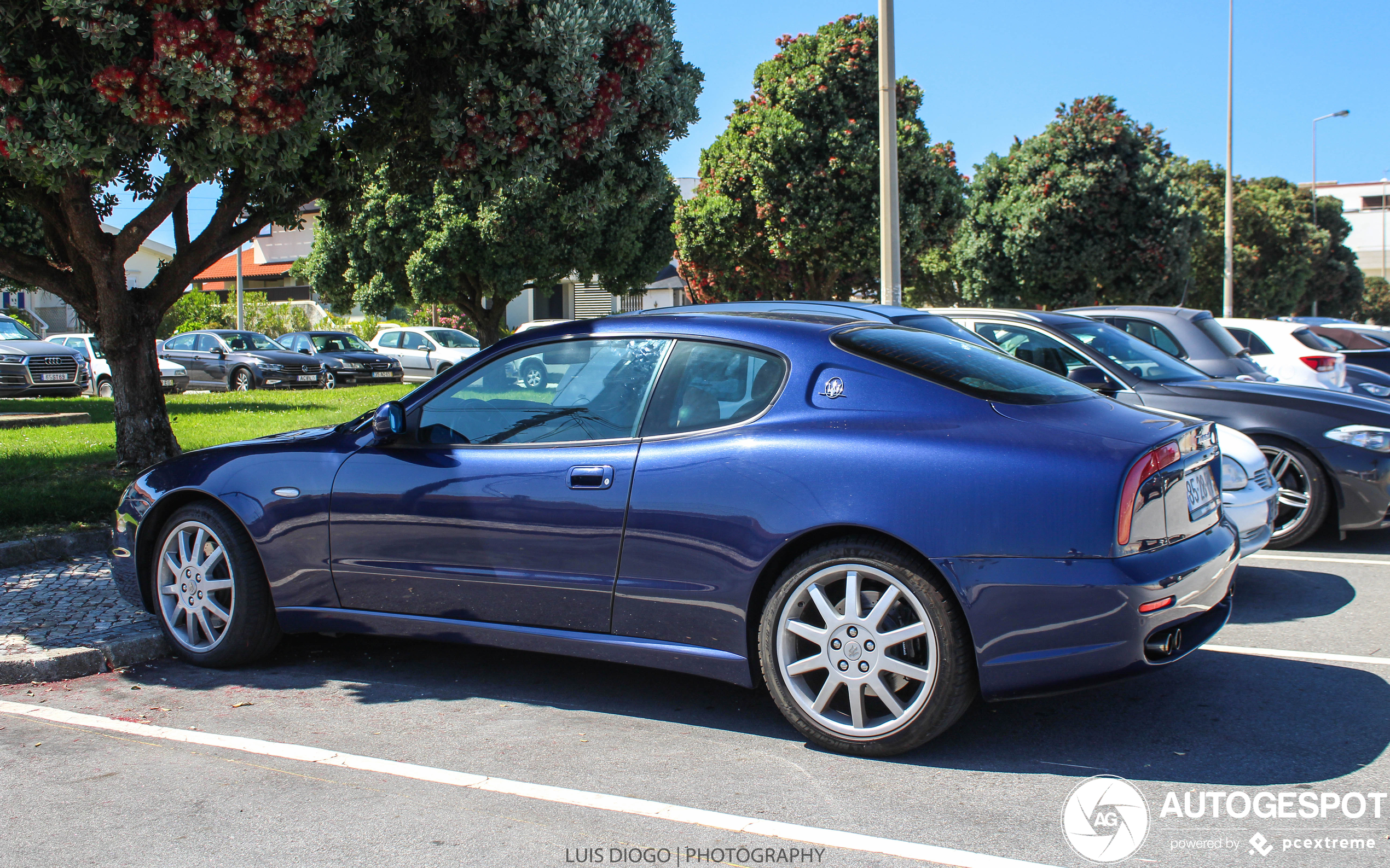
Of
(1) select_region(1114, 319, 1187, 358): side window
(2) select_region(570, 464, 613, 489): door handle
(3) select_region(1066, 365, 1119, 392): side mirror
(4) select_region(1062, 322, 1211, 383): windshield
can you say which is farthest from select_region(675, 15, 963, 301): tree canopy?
(2) select_region(570, 464, 613, 489): door handle

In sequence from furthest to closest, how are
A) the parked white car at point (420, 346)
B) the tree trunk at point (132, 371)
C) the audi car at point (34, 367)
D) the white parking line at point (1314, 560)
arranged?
the parked white car at point (420, 346), the audi car at point (34, 367), the tree trunk at point (132, 371), the white parking line at point (1314, 560)

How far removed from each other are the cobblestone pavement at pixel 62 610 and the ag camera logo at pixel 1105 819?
4305mm

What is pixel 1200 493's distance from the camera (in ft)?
12.9

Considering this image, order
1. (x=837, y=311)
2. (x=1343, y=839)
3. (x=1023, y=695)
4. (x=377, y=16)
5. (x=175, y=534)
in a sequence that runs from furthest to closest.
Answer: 1. (x=377, y=16)
2. (x=175, y=534)
3. (x=837, y=311)
4. (x=1023, y=695)
5. (x=1343, y=839)

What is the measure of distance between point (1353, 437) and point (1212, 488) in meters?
3.82

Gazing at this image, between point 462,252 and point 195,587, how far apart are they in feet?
61.8

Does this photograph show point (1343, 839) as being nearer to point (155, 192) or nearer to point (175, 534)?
point (175, 534)

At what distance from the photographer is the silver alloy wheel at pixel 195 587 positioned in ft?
16.1

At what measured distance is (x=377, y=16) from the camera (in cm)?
686

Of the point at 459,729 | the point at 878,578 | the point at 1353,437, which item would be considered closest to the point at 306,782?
the point at 459,729

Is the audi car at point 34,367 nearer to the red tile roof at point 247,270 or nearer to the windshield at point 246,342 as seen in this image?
the windshield at point 246,342

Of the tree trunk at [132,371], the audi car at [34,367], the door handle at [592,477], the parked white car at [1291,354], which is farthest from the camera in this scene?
the audi car at [34,367]

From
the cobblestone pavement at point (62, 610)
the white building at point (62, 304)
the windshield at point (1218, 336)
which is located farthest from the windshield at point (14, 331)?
the white building at point (62, 304)

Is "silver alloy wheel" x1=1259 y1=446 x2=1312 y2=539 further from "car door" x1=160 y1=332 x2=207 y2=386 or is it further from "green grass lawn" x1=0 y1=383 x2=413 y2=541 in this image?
"car door" x1=160 y1=332 x2=207 y2=386
